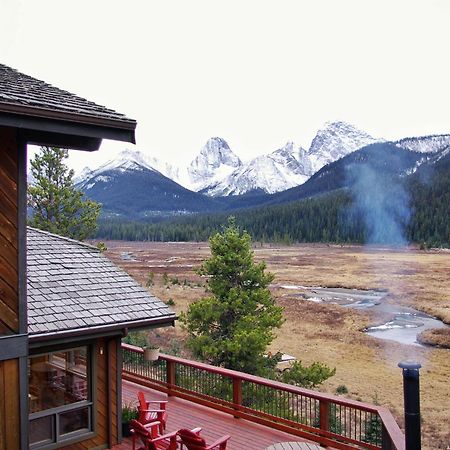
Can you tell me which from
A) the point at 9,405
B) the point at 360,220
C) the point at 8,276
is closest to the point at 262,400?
the point at 9,405

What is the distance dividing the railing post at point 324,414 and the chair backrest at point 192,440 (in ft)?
6.02

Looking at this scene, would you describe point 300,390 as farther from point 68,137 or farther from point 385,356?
point 385,356

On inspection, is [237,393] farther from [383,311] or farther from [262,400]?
[383,311]

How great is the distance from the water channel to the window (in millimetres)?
19479

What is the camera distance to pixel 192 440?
5539 millimetres

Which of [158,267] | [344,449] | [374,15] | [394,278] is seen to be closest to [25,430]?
[344,449]

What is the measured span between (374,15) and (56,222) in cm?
2432

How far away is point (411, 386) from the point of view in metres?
4.40

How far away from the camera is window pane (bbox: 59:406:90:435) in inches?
248

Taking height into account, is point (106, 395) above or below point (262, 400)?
above

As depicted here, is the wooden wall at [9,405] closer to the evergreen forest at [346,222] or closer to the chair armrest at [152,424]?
the chair armrest at [152,424]

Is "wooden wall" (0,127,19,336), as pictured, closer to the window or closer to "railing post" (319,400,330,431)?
the window

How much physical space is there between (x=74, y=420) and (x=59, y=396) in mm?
382

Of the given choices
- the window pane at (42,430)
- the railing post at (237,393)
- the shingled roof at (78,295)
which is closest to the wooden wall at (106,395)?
the shingled roof at (78,295)
